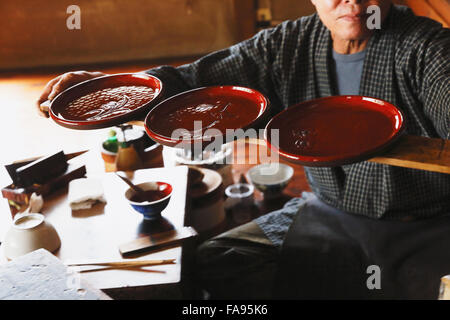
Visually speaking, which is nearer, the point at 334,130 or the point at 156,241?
the point at 334,130

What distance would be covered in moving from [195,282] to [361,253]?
3.30 ft

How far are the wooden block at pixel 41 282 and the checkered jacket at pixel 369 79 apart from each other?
4.11 ft

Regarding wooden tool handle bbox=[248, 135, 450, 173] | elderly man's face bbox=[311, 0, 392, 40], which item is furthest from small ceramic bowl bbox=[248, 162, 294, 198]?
wooden tool handle bbox=[248, 135, 450, 173]

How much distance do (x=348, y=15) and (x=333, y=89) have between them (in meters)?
0.49

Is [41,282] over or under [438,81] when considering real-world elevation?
under

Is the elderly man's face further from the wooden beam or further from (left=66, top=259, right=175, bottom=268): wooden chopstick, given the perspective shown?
(left=66, top=259, right=175, bottom=268): wooden chopstick

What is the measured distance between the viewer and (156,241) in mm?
2209

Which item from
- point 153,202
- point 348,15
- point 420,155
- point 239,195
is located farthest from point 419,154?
point 239,195

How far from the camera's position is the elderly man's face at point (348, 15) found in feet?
6.84

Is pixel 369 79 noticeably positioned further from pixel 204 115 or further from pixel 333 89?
pixel 204 115

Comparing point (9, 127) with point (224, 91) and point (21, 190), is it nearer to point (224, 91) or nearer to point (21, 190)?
point (21, 190)

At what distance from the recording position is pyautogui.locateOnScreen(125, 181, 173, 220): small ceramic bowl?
2.34 metres

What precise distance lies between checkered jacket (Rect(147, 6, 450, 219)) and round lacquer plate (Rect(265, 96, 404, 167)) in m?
0.53

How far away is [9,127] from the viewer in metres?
6.09
